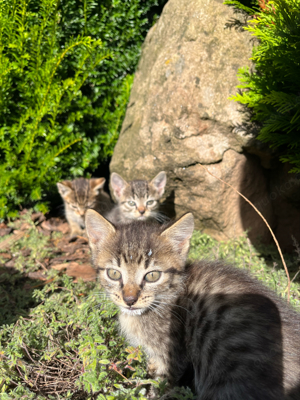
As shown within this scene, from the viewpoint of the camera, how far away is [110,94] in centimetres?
544

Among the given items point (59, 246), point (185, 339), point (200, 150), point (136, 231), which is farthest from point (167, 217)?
point (185, 339)

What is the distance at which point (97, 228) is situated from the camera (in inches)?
106

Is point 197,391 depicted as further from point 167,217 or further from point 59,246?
point 59,246

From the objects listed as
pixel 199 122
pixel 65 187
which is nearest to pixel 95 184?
pixel 65 187

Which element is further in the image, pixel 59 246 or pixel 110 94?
pixel 110 94

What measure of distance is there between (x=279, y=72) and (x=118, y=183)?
2.70 metres

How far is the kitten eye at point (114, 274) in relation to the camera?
7.99ft

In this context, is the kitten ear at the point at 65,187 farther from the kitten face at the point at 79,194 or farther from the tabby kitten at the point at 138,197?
the tabby kitten at the point at 138,197

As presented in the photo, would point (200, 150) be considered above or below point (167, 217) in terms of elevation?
above

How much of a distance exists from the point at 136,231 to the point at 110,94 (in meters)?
3.48

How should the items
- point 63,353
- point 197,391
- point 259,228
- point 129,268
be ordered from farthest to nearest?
point 259,228
point 63,353
point 129,268
point 197,391

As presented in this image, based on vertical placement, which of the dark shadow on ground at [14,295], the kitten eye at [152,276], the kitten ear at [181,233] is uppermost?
the kitten ear at [181,233]

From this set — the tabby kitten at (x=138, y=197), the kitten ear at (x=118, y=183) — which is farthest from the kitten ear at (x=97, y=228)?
the kitten ear at (x=118, y=183)

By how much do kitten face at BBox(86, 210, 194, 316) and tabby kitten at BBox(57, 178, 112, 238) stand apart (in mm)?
2479
